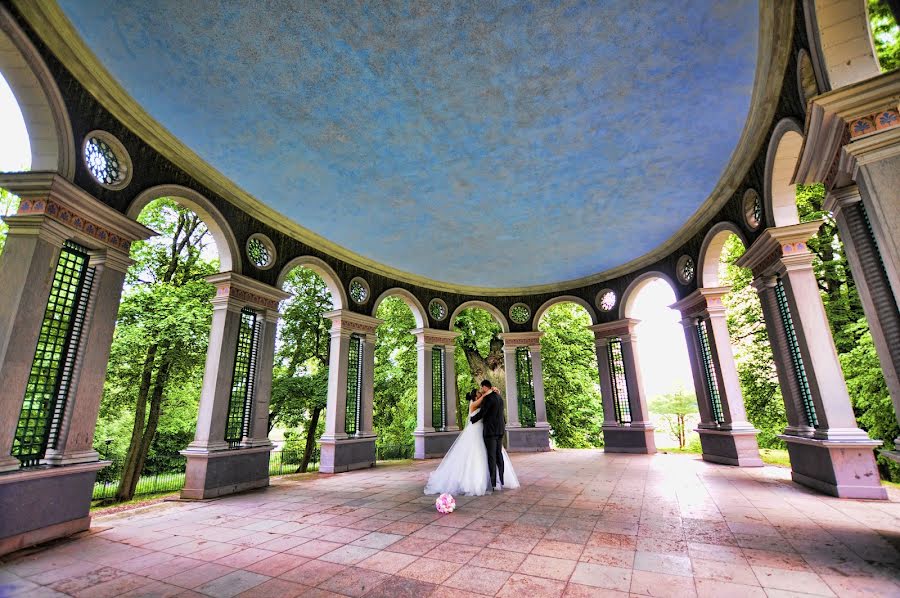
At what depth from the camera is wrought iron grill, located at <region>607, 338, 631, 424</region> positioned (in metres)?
13.0

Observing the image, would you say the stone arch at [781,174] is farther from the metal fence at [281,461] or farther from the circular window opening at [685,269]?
the metal fence at [281,461]

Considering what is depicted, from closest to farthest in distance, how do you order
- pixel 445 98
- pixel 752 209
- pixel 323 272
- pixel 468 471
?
pixel 445 98, pixel 468 471, pixel 752 209, pixel 323 272

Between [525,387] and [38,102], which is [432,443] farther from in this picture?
[38,102]

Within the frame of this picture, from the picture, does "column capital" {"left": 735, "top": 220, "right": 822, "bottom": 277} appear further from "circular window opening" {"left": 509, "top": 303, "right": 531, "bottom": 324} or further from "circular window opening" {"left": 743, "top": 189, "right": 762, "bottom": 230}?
"circular window opening" {"left": 509, "top": 303, "right": 531, "bottom": 324}

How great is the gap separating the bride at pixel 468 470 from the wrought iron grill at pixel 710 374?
6.18 meters

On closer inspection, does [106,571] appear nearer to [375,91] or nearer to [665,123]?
[375,91]

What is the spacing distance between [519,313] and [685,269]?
19.2 feet

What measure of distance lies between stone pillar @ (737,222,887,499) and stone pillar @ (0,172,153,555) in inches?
416

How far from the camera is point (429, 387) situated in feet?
42.9

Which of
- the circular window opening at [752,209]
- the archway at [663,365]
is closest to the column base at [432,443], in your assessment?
the archway at [663,365]

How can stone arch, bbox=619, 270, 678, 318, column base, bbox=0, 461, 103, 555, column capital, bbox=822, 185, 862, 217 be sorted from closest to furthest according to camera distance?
column capital, bbox=822, 185, 862, 217 < column base, bbox=0, 461, 103, 555 < stone arch, bbox=619, 270, 678, 318

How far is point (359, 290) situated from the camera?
1182 centimetres

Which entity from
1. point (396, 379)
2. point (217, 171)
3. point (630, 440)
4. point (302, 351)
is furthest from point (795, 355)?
point (302, 351)

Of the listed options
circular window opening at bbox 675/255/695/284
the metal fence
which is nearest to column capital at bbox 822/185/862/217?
circular window opening at bbox 675/255/695/284
